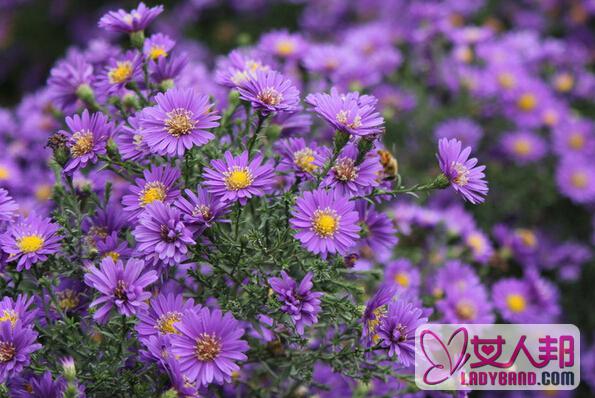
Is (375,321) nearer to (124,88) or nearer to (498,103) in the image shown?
(124,88)

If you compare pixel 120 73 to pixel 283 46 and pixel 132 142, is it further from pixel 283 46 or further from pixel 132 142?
pixel 283 46

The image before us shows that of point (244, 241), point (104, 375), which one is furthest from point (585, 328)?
point (104, 375)

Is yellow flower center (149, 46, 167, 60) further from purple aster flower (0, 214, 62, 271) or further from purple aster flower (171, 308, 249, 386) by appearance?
purple aster flower (171, 308, 249, 386)

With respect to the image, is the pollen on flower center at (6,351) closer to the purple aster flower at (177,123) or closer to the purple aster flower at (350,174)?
the purple aster flower at (177,123)

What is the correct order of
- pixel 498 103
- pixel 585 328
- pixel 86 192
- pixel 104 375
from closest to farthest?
pixel 104 375 < pixel 86 192 < pixel 585 328 < pixel 498 103

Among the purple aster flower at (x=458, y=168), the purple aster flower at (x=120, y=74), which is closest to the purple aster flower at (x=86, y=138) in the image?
the purple aster flower at (x=120, y=74)

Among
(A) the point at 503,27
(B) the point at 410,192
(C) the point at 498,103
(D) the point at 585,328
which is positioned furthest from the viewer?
(A) the point at 503,27
